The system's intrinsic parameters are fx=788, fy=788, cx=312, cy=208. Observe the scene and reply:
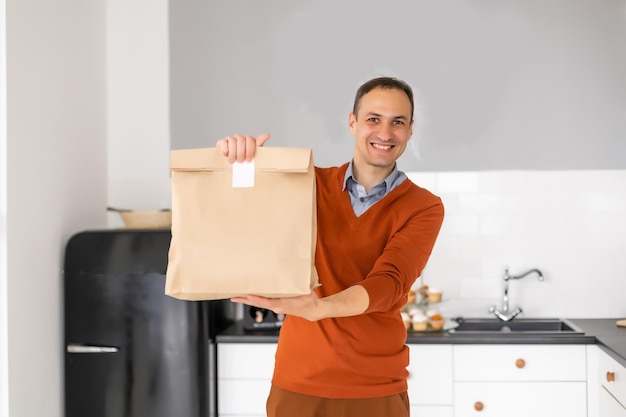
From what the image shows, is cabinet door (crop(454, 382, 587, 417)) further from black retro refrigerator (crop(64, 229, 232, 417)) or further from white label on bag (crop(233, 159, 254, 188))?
white label on bag (crop(233, 159, 254, 188))

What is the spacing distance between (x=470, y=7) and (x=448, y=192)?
85cm

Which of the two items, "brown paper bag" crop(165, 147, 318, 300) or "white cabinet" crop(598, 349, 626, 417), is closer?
"brown paper bag" crop(165, 147, 318, 300)

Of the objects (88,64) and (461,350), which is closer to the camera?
(461,350)

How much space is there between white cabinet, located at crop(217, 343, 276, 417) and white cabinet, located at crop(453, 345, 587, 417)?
759 millimetres

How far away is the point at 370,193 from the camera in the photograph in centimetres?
193

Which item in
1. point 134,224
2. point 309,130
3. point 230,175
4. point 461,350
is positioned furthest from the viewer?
point 309,130

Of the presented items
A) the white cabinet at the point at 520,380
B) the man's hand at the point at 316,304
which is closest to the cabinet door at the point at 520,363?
the white cabinet at the point at 520,380

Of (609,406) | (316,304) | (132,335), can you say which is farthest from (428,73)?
(316,304)

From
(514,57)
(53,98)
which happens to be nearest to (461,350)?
(514,57)

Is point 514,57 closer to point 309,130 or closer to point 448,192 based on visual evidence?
point 448,192

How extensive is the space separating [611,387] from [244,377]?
1.40 meters

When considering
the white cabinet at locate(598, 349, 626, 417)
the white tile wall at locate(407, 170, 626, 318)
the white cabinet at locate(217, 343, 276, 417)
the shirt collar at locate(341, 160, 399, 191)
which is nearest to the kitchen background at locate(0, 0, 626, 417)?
the white tile wall at locate(407, 170, 626, 318)

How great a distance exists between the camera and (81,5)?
346 cm

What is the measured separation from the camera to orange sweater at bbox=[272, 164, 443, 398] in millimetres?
1820
